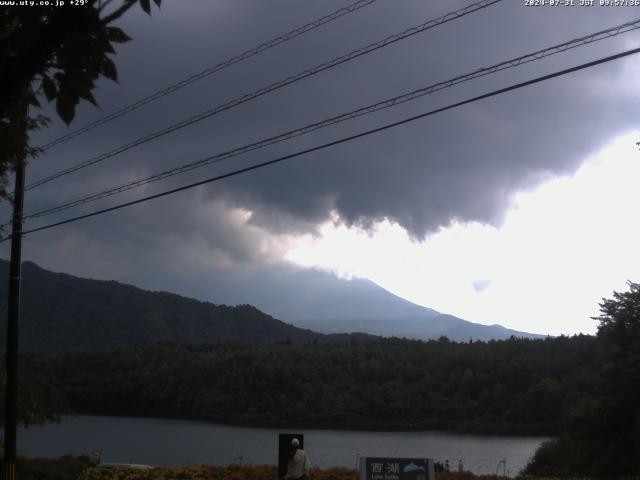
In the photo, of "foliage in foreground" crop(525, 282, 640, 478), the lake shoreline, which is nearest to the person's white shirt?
"foliage in foreground" crop(525, 282, 640, 478)

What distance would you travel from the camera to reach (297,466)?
1455 centimetres

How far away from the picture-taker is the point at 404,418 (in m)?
86.9

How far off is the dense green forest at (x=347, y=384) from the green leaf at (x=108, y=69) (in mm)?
77267

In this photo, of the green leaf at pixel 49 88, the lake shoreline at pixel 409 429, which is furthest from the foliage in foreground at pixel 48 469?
the lake shoreline at pixel 409 429

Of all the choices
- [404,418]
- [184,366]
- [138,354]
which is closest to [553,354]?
[404,418]

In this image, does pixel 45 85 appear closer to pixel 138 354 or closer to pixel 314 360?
pixel 314 360

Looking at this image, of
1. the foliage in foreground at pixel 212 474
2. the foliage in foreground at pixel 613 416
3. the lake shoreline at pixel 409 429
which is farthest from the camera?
the lake shoreline at pixel 409 429

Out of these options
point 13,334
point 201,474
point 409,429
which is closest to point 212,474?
point 201,474

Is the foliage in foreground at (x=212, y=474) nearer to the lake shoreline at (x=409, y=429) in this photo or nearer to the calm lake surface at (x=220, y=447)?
Result: the calm lake surface at (x=220, y=447)

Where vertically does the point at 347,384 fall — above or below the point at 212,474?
below

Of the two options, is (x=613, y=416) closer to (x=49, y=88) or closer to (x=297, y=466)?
(x=297, y=466)

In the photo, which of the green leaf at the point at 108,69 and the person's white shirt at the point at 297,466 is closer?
the green leaf at the point at 108,69

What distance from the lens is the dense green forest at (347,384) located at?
270 ft

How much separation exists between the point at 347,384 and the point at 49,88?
310 feet
